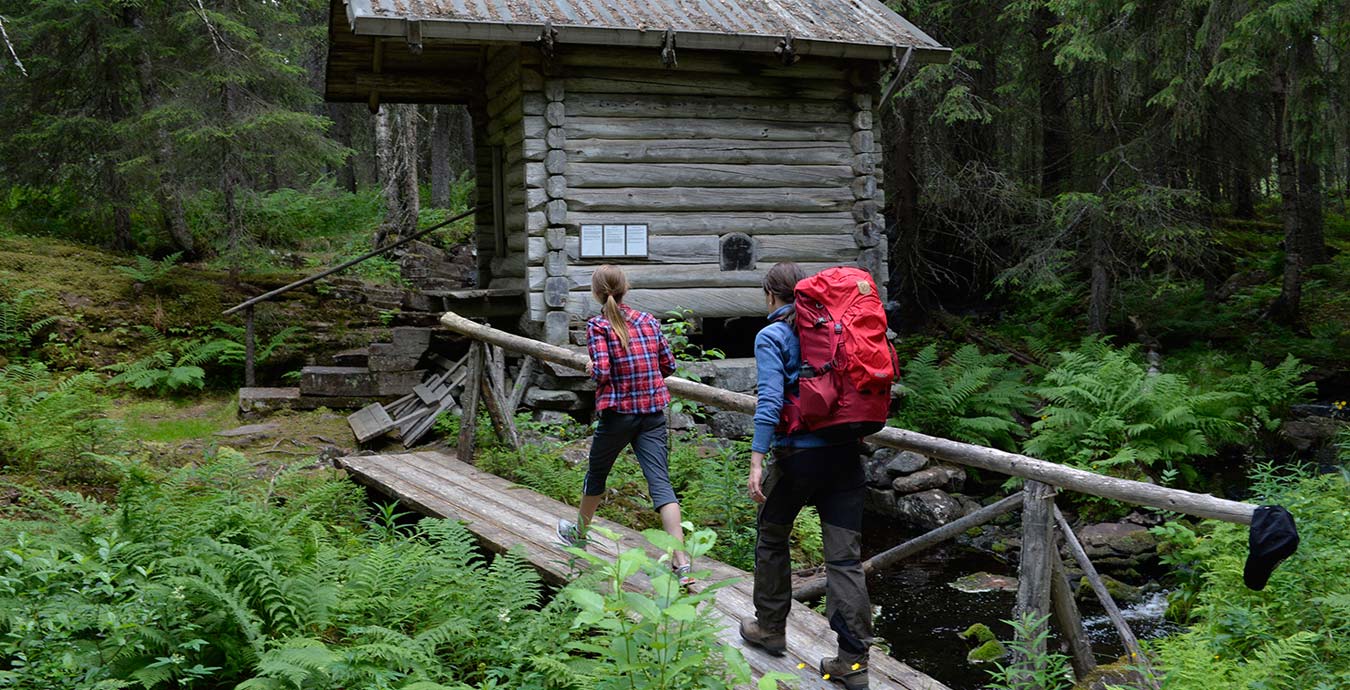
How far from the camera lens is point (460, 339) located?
13.8 metres

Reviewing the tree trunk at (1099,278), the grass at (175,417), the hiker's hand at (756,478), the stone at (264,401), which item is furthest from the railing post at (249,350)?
the tree trunk at (1099,278)

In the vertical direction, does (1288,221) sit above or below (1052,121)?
below

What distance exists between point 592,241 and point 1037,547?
841 cm

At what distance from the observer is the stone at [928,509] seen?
11.6 metres

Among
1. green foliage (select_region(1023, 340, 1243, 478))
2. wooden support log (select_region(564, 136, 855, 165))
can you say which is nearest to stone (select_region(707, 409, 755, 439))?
wooden support log (select_region(564, 136, 855, 165))

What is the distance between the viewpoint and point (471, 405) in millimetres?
8977

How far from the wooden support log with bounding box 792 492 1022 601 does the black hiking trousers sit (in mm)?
497

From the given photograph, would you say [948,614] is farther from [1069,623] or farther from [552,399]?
[552,399]

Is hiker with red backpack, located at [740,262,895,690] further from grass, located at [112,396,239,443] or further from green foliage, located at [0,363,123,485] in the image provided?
grass, located at [112,396,239,443]

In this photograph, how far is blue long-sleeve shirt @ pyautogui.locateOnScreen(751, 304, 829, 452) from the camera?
14.3 ft

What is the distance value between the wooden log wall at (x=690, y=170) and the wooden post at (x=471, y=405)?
10.3 ft

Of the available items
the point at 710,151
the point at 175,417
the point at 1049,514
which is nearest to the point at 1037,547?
the point at 1049,514

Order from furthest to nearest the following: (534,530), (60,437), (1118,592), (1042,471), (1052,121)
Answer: (1052,121)
(1118,592)
(60,437)
(534,530)
(1042,471)

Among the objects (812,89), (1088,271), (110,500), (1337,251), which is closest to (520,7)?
(812,89)
